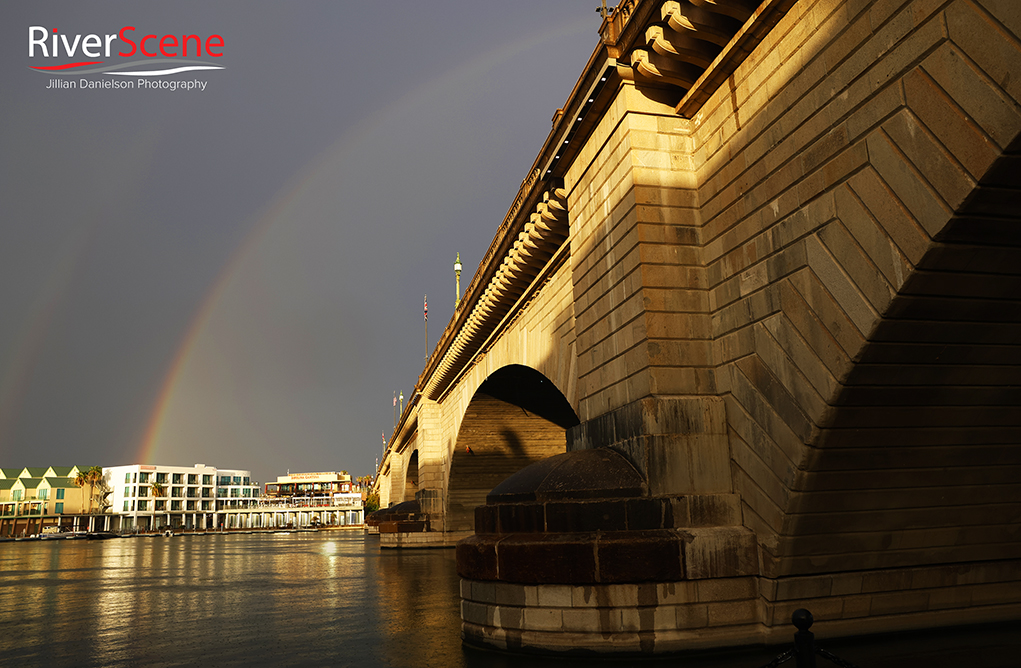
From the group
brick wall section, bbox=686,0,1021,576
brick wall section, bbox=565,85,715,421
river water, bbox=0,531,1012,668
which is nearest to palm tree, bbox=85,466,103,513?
river water, bbox=0,531,1012,668

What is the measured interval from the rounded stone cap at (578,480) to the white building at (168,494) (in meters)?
128

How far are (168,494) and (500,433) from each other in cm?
11145

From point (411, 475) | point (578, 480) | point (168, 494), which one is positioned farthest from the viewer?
point (168, 494)

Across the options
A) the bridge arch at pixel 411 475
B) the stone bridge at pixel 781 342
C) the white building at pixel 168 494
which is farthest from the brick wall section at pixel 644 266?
the white building at pixel 168 494

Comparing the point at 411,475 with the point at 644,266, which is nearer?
the point at 644,266

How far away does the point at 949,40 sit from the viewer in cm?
588

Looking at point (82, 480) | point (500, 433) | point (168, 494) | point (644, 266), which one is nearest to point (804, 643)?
point (644, 266)

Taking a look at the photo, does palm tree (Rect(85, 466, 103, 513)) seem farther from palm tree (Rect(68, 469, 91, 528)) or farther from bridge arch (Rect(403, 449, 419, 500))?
bridge arch (Rect(403, 449, 419, 500))

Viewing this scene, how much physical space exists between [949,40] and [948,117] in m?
0.64

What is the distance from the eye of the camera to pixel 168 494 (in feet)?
413

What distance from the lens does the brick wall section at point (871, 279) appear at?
5.90 meters

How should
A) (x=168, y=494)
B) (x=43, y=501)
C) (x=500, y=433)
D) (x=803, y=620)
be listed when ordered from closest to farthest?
(x=803, y=620)
(x=500, y=433)
(x=43, y=501)
(x=168, y=494)

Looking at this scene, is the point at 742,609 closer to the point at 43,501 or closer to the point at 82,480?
the point at 82,480

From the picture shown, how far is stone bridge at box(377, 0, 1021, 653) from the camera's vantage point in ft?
20.7
